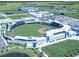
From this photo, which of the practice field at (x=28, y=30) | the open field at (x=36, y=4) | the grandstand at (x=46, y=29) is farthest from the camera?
the open field at (x=36, y=4)

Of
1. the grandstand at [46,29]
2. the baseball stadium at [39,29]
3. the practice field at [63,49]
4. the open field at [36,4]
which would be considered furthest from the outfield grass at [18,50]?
the open field at [36,4]

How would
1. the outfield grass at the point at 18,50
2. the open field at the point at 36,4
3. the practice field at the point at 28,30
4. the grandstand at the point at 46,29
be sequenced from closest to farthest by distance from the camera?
the outfield grass at the point at 18,50 → the grandstand at the point at 46,29 → the practice field at the point at 28,30 → the open field at the point at 36,4

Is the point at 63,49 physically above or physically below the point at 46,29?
below

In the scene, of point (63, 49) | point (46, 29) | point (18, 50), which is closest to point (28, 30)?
point (46, 29)

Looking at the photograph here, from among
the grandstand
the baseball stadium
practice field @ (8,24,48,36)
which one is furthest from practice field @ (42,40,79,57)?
practice field @ (8,24,48,36)

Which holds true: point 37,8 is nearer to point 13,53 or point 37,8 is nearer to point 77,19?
point 77,19

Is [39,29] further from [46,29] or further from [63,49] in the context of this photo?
[63,49]

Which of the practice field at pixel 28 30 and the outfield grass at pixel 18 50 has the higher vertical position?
the practice field at pixel 28 30

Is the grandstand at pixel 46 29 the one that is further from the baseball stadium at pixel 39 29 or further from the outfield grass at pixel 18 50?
the outfield grass at pixel 18 50
